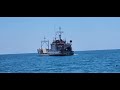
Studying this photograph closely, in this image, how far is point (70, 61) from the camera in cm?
2405
